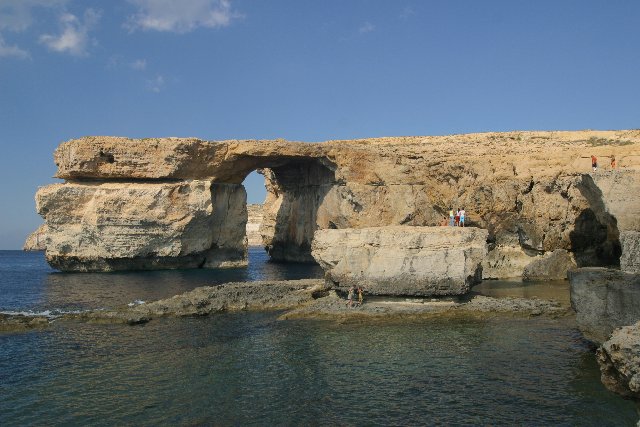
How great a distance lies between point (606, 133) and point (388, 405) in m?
47.2

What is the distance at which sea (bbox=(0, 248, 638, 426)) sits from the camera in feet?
34.9

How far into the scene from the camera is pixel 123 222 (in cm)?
4066

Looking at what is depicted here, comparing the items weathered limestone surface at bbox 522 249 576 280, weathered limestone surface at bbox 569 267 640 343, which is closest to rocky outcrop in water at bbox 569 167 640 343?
weathered limestone surface at bbox 569 267 640 343

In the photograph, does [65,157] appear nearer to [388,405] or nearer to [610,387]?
[388,405]

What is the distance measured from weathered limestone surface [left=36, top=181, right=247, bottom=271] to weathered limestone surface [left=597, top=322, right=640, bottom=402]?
117 feet

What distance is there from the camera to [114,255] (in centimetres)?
4131

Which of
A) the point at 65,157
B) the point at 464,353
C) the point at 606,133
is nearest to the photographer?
the point at 464,353

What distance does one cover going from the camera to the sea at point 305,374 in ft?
34.9

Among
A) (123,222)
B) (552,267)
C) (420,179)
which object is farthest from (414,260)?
(123,222)

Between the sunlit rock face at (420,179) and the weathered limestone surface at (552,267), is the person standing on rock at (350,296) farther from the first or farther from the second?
the weathered limestone surface at (552,267)

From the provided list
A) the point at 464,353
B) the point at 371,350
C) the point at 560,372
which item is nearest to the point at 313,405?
the point at 371,350

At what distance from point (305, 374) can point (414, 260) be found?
8648 millimetres

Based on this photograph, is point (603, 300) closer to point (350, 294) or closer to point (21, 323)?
point (350, 294)

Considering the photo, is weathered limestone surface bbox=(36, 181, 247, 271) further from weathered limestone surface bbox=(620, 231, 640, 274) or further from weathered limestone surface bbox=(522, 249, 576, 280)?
weathered limestone surface bbox=(620, 231, 640, 274)
